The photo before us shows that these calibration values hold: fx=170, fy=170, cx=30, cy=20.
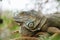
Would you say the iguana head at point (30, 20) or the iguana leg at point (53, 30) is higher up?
the iguana head at point (30, 20)

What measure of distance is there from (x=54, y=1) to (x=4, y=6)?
0.38m

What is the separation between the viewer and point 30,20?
1.25m

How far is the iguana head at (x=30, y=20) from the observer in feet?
4.09

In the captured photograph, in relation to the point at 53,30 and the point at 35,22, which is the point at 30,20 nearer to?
the point at 35,22

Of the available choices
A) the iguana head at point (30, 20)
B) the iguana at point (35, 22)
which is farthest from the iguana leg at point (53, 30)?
the iguana head at point (30, 20)

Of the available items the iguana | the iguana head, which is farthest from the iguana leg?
the iguana head

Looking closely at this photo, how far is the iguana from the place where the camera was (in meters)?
1.22

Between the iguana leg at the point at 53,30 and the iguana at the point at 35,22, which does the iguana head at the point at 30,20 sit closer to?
the iguana at the point at 35,22

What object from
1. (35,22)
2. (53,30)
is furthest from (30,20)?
(53,30)

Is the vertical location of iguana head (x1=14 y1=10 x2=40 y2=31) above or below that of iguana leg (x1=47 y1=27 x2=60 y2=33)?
above

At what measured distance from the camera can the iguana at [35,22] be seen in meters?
1.22

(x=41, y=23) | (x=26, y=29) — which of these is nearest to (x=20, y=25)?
(x=26, y=29)

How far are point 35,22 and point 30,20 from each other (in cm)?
4

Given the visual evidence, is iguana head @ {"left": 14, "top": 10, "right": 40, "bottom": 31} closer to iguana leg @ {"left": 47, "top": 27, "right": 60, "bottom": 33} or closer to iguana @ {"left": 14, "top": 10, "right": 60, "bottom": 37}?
iguana @ {"left": 14, "top": 10, "right": 60, "bottom": 37}
